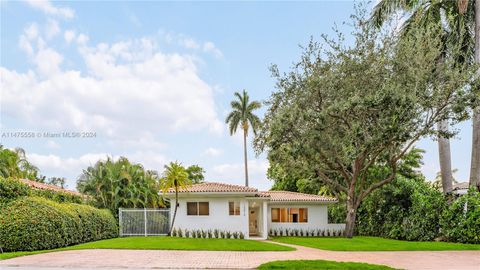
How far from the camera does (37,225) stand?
16750mm

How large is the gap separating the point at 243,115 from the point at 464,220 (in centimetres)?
2927

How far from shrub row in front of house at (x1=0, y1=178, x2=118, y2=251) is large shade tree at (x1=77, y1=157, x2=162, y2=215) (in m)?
6.78

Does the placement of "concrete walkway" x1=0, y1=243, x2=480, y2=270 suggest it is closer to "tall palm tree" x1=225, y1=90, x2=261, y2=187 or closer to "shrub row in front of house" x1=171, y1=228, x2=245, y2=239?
"shrub row in front of house" x1=171, y1=228, x2=245, y2=239

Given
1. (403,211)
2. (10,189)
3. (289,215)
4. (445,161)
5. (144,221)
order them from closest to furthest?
1. (10,189)
2. (445,161)
3. (144,221)
4. (403,211)
5. (289,215)

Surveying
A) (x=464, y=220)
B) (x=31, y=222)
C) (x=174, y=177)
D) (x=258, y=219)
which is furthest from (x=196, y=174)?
(x=31, y=222)

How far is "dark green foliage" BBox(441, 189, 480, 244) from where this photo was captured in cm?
2111

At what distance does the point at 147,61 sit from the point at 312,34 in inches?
392

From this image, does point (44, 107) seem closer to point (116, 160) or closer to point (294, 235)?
point (116, 160)

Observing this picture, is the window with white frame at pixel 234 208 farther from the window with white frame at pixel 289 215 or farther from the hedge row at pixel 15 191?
the hedge row at pixel 15 191

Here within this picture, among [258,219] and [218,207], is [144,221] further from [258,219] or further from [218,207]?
[258,219]

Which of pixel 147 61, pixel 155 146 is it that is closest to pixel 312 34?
pixel 147 61

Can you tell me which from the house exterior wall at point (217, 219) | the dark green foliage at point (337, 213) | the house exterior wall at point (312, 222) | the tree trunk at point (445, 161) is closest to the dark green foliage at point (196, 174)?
the house exterior wall at point (312, 222)

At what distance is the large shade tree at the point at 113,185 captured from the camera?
27562 mm

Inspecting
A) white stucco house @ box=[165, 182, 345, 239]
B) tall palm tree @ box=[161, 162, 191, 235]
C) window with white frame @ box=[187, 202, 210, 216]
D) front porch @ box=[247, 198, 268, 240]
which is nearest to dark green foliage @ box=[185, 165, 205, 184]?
front porch @ box=[247, 198, 268, 240]
